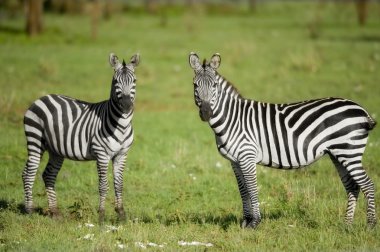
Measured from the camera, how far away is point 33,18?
35656mm

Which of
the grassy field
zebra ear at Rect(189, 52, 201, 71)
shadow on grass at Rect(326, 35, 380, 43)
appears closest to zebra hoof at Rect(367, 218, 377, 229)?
the grassy field

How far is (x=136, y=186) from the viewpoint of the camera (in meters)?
11.4

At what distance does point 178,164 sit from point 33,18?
25.7 m

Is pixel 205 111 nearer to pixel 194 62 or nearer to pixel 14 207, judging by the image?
pixel 194 62

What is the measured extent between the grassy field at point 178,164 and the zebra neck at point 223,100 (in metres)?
1.55

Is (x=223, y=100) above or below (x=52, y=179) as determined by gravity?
above

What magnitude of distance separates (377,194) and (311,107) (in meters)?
2.53

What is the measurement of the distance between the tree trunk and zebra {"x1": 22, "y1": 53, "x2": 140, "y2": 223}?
26.4 meters

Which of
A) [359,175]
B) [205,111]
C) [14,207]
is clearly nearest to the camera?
[205,111]

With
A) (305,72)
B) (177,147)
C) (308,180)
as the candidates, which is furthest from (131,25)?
(308,180)

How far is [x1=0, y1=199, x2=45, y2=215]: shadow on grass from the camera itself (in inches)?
378

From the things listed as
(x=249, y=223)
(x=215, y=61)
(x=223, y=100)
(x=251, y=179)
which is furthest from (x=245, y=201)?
(x=215, y=61)

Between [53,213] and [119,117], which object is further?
[53,213]

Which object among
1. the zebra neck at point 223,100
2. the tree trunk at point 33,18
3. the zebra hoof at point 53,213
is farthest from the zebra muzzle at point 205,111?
the tree trunk at point 33,18
